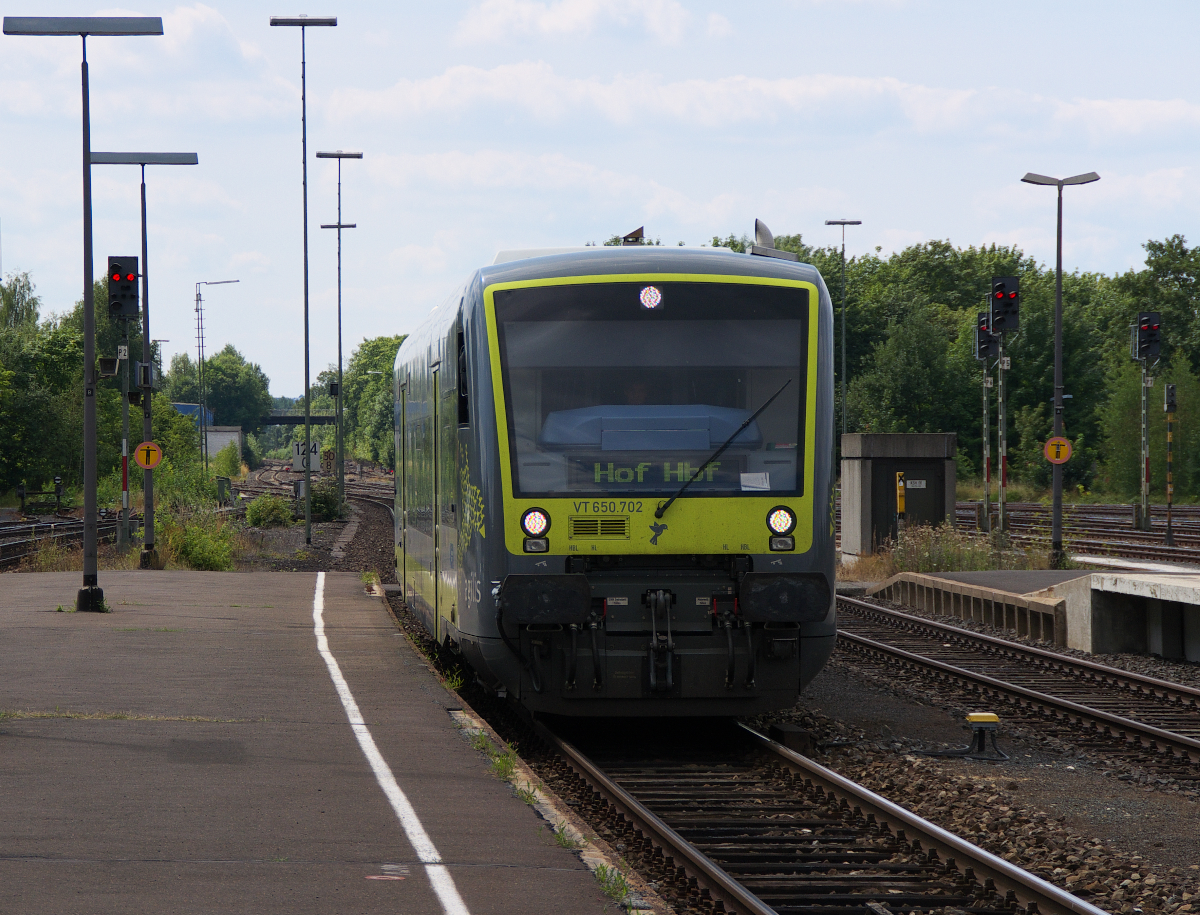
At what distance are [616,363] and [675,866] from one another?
3929mm

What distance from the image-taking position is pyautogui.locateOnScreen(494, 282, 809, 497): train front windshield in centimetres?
962

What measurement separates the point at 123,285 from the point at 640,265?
13.2 meters

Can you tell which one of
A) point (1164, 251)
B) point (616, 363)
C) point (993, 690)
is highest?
point (1164, 251)

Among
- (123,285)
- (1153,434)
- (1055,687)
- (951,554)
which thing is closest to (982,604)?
(951,554)

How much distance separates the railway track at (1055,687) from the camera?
10695 millimetres

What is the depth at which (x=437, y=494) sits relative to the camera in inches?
492

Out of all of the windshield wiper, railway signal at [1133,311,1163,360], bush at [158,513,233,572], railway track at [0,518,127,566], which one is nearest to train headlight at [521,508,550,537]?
the windshield wiper

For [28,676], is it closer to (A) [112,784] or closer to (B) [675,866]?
(A) [112,784]

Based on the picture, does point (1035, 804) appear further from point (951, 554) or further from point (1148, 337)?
point (1148, 337)

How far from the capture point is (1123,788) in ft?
30.7

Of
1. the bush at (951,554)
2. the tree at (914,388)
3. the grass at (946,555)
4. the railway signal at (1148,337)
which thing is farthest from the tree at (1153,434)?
the bush at (951,554)

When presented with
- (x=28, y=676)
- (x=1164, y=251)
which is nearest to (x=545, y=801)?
(x=28, y=676)

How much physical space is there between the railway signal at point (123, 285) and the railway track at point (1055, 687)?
36.6 feet

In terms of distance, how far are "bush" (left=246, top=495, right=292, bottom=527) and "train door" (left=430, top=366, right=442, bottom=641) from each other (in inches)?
1345
